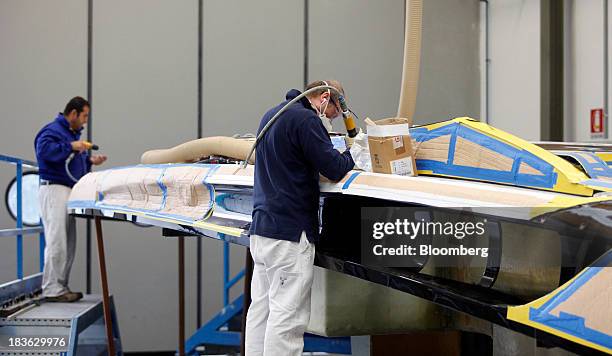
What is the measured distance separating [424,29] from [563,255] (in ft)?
18.9

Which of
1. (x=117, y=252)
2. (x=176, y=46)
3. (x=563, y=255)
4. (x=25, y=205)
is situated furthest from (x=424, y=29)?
(x=563, y=255)

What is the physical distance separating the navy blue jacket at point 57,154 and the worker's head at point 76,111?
0.12 feet

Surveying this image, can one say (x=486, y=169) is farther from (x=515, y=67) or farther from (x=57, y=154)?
(x=515, y=67)

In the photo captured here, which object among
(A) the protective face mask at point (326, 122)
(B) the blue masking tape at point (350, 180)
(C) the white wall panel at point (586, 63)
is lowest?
(B) the blue masking tape at point (350, 180)

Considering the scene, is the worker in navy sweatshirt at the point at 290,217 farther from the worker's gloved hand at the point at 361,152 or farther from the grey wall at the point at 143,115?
the grey wall at the point at 143,115

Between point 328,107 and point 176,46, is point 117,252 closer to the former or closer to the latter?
point 176,46

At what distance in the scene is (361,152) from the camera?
248cm

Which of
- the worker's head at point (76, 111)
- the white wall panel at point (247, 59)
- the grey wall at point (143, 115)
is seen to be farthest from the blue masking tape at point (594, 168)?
the grey wall at point (143, 115)

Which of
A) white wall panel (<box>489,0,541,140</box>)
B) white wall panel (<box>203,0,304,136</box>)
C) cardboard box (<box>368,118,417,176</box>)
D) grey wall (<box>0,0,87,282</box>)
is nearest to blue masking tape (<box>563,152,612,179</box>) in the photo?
cardboard box (<box>368,118,417,176</box>)

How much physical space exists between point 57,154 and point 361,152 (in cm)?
289

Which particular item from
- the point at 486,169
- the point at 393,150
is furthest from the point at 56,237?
the point at 486,169

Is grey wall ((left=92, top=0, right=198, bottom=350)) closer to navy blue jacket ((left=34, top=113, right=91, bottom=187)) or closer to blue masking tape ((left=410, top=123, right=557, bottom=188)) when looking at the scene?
navy blue jacket ((left=34, top=113, right=91, bottom=187))

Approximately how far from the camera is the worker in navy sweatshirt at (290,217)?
2375 millimetres

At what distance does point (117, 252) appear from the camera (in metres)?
6.55
